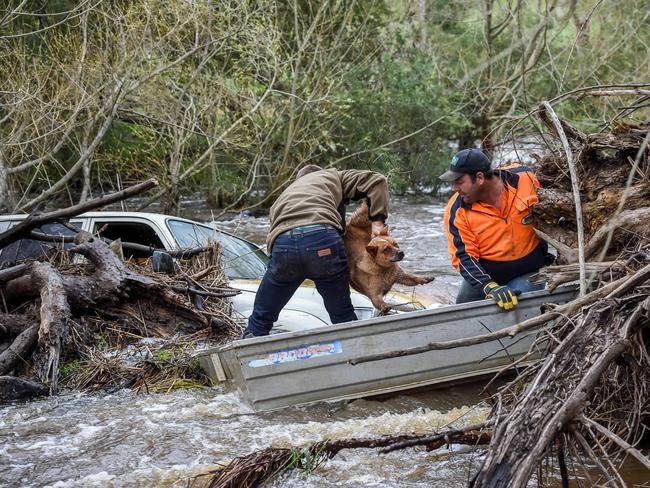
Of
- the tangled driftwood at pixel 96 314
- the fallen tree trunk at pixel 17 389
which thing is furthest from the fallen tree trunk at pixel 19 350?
the fallen tree trunk at pixel 17 389

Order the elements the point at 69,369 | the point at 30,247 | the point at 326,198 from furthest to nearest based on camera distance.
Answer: the point at 30,247, the point at 69,369, the point at 326,198

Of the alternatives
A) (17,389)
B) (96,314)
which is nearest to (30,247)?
(96,314)

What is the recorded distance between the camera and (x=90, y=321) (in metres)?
7.68

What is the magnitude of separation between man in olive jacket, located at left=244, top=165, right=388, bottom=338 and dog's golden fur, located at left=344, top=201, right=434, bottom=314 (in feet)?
0.35

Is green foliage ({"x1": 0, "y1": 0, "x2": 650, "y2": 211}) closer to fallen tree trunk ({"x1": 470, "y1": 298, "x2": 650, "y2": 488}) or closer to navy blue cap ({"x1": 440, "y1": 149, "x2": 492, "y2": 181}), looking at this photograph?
navy blue cap ({"x1": 440, "y1": 149, "x2": 492, "y2": 181})

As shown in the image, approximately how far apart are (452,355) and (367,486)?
1.29 metres

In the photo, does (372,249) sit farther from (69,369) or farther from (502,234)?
(69,369)

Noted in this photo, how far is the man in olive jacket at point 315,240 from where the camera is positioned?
20.5 ft

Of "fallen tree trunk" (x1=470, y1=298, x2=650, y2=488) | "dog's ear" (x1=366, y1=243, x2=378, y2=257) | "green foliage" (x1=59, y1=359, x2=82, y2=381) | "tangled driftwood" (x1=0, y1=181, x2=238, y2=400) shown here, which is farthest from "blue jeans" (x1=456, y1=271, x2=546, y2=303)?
"green foliage" (x1=59, y1=359, x2=82, y2=381)

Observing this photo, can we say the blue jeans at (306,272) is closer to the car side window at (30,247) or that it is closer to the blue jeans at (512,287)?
the blue jeans at (512,287)

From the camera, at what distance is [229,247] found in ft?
29.3

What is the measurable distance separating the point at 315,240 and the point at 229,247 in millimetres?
2867

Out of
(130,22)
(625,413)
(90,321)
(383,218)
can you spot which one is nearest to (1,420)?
(90,321)

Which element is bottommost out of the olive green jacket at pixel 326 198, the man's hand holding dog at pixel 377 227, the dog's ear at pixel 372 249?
the dog's ear at pixel 372 249
